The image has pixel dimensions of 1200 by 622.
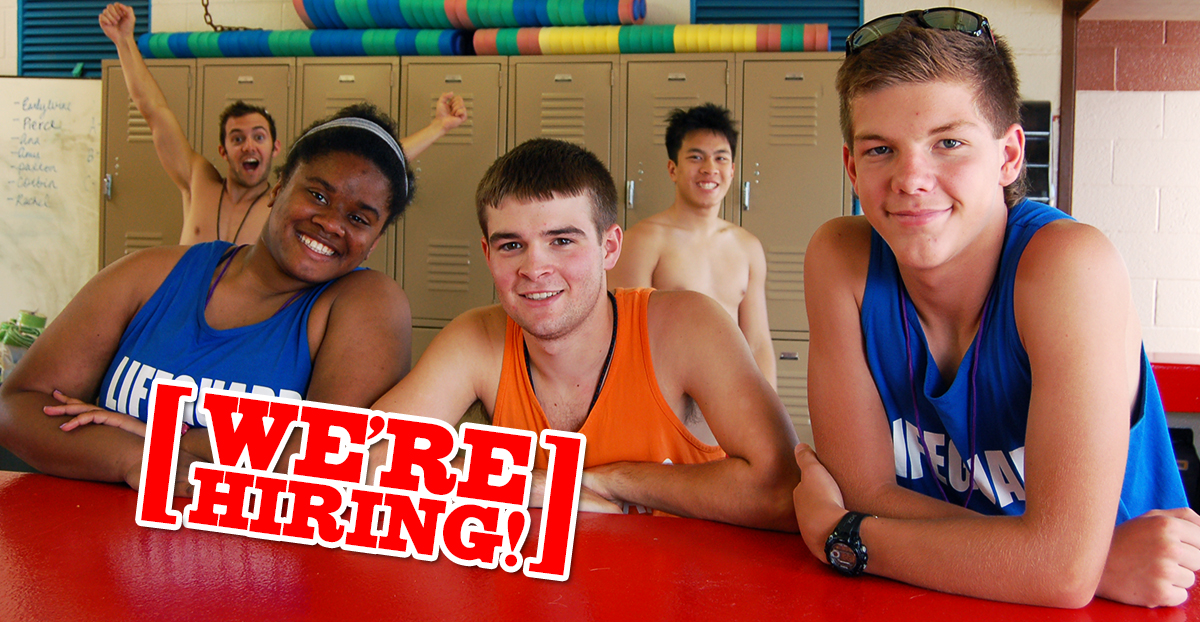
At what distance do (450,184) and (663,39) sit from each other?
1459 mm

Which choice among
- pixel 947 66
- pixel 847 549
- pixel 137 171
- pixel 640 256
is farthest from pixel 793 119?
pixel 137 171

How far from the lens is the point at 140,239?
15.6ft

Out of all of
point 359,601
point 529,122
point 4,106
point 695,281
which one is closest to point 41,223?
point 4,106

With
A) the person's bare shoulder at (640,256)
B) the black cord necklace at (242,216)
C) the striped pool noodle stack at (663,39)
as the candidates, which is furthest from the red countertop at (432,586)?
the striped pool noodle stack at (663,39)

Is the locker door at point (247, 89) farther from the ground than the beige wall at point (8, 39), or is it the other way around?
the beige wall at point (8, 39)

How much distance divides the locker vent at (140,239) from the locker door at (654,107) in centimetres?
288

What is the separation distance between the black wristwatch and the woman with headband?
981mm

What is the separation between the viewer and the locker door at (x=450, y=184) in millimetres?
4488

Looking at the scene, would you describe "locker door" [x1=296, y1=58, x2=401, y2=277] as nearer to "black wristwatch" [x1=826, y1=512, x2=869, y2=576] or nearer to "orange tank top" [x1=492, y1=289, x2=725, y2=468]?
"orange tank top" [x1=492, y1=289, x2=725, y2=468]

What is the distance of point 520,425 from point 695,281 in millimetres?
1910

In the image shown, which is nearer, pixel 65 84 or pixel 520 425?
pixel 520 425

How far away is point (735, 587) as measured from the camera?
98 centimetres

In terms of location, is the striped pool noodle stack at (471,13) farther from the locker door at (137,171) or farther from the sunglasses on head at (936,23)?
the sunglasses on head at (936,23)

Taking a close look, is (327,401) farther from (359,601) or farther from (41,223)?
(41,223)
